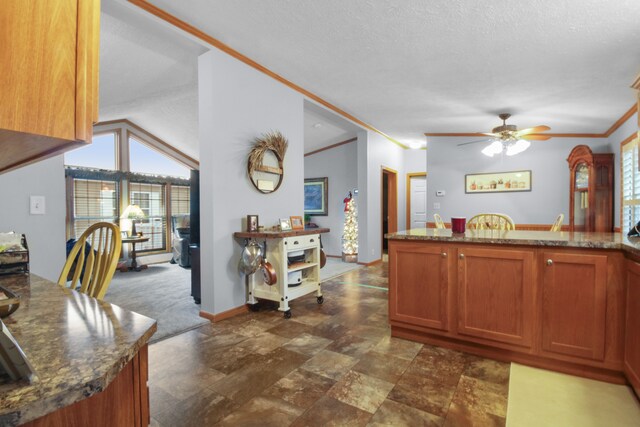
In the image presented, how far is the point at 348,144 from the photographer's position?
6.99m

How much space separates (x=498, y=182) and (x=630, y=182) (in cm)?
189

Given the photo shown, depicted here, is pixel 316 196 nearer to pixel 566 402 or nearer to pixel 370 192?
pixel 370 192

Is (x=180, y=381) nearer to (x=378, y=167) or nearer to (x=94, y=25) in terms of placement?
(x=94, y=25)

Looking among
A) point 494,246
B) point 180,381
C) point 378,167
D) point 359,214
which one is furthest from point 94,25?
point 378,167

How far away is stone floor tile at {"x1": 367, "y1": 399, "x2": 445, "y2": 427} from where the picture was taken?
5.20 ft

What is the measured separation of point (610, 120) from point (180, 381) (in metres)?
6.23

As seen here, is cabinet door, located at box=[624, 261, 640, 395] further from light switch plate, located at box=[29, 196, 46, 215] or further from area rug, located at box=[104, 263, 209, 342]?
light switch plate, located at box=[29, 196, 46, 215]

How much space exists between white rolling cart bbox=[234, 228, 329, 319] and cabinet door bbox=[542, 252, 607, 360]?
216 cm

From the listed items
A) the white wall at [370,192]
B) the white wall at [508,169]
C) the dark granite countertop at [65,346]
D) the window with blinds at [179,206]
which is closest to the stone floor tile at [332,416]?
the dark granite countertop at [65,346]

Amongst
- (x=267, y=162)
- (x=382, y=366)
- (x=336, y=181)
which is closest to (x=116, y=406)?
(x=382, y=366)

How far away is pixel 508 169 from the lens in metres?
5.74

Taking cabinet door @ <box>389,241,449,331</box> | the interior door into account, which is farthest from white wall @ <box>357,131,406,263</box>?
cabinet door @ <box>389,241,449,331</box>

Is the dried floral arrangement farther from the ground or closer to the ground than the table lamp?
farther from the ground

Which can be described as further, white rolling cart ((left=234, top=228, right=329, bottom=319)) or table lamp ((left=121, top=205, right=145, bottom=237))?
table lamp ((left=121, top=205, right=145, bottom=237))
